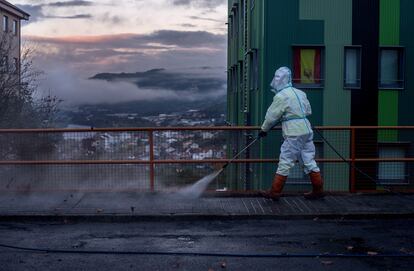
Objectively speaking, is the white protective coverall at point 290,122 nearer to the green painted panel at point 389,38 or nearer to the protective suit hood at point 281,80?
the protective suit hood at point 281,80

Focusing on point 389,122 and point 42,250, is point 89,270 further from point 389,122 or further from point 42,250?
point 389,122

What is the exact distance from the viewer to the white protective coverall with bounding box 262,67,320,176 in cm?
1127

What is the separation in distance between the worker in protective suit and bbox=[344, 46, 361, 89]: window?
11.2 metres

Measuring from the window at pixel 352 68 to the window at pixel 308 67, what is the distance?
798mm

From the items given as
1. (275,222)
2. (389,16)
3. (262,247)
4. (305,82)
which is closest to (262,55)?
(305,82)

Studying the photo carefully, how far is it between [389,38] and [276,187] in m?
12.1

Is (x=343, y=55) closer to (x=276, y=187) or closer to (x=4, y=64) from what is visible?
(x=276, y=187)

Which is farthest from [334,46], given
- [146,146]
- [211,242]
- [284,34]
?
[211,242]

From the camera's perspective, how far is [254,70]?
24625mm

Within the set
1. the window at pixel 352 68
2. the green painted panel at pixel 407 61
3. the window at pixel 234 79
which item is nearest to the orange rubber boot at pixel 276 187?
the window at pixel 352 68

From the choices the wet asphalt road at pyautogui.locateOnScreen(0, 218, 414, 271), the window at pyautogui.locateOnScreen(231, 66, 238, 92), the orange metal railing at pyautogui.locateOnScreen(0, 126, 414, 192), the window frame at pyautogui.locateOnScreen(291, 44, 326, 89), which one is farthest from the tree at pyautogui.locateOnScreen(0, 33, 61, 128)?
the wet asphalt road at pyautogui.locateOnScreen(0, 218, 414, 271)

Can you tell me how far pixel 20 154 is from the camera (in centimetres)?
1288

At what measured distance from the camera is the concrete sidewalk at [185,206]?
10.7m

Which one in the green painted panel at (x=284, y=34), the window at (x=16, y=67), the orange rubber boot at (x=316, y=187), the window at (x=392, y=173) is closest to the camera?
the orange rubber boot at (x=316, y=187)
